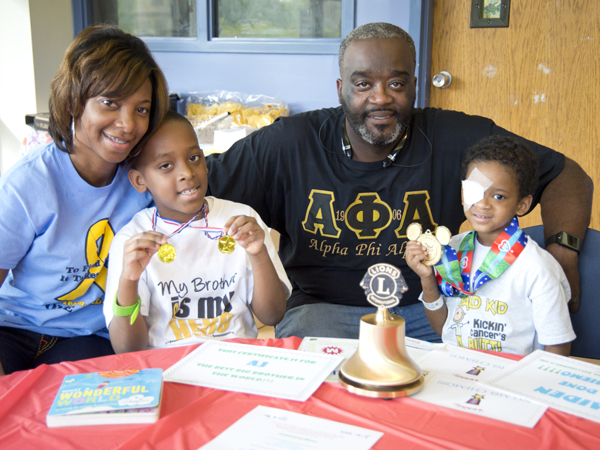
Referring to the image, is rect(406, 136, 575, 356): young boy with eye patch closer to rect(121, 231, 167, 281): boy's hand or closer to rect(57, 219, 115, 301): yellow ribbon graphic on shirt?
rect(121, 231, 167, 281): boy's hand

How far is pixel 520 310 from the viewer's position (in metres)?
1.62

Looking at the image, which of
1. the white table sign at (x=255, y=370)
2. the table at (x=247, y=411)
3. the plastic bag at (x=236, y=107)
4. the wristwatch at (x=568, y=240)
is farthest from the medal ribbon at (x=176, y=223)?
the plastic bag at (x=236, y=107)

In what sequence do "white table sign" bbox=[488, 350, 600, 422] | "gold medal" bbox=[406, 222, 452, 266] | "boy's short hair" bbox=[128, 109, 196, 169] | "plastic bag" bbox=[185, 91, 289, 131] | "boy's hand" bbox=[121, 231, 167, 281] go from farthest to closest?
1. "plastic bag" bbox=[185, 91, 289, 131]
2. "boy's short hair" bbox=[128, 109, 196, 169]
3. "gold medal" bbox=[406, 222, 452, 266]
4. "boy's hand" bbox=[121, 231, 167, 281]
5. "white table sign" bbox=[488, 350, 600, 422]

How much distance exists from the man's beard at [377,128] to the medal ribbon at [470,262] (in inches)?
19.7

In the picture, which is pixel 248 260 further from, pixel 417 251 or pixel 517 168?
pixel 517 168

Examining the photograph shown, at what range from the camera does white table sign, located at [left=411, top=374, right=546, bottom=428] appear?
35.9 inches

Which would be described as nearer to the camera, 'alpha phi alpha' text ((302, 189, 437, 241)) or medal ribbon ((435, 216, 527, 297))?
medal ribbon ((435, 216, 527, 297))

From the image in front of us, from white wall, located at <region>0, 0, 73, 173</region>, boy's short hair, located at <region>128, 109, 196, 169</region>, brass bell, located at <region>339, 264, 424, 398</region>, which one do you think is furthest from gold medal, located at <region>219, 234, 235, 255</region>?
white wall, located at <region>0, 0, 73, 173</region>

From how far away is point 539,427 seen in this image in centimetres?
89

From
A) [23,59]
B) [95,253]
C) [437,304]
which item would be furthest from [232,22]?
[437,304]

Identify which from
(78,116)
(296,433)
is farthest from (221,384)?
(78,116)

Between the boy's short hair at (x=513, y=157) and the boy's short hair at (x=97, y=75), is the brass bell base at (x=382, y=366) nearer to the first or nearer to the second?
the boy's short hair at (x=513, y=157)

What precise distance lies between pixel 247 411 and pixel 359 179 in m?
1.25

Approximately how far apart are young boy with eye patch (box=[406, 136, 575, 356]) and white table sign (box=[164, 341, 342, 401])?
59cm
